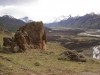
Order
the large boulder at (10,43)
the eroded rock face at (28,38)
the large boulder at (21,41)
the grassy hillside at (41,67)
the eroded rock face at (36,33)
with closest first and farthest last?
the grassy hillside at (41,67), the large boulder at (10,43), the large boulder at (21,41), the eroded rock face at (28,38), the eroded rock face at (36,33)

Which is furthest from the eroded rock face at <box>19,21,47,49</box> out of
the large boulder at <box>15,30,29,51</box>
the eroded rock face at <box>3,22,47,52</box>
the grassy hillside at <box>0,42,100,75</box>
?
the grassy hillside at <box>0,42,100,75</box>

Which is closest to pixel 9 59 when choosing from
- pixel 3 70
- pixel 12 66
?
pixel 12 66

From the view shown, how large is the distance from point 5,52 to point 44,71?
1215cm

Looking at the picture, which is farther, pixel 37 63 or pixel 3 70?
pixel 37 63

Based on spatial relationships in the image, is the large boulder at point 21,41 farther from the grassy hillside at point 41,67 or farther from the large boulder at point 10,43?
the grassy hillside at point 41,67

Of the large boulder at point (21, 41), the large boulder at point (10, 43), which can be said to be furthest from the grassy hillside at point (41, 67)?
the large boulder at point (10, 43)

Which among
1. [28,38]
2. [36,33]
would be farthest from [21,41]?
[36,33]

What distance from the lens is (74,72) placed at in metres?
29.5

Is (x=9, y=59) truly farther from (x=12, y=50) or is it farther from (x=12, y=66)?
(x=12, y=50)

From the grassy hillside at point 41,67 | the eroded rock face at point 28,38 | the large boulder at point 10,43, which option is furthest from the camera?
the eroded rock face at point 28,38

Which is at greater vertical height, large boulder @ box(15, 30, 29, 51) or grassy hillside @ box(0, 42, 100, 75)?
large boulder @ box(15, 30, 29, 51)

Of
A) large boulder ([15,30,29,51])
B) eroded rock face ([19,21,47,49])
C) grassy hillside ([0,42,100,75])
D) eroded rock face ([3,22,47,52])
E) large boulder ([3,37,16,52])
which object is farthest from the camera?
eroded rock face ([19,21,47,49])

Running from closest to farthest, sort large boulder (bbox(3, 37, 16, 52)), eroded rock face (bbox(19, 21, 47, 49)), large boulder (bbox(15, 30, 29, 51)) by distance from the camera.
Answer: large boulder (bbox(3, 37, 16, 52)) → large boulder (bbox(15, 30, 29, 51)) → eroded rock face (bbox(19, 21, 47, 49))

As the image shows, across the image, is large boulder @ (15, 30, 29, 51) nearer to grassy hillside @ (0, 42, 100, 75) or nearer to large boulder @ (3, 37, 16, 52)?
large boulder @ (3, 37, 16, 52)
